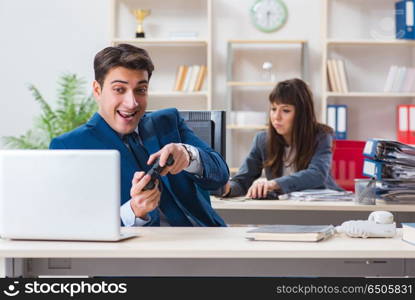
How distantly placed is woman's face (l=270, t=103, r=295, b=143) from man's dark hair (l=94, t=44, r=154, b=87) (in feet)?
4.97

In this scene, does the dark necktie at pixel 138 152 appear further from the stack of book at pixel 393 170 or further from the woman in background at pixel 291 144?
the woman in background at pixel 291 144

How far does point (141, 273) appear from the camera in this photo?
1971 millimetres

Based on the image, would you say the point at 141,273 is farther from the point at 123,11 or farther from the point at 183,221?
the point at 123,11

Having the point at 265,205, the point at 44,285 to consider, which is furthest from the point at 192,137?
the point at 44,285

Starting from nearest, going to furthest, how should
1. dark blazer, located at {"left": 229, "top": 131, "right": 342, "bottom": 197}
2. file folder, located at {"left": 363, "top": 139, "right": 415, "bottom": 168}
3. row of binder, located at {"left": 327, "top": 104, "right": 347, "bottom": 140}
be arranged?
→ file folder, located at {"left": 363, "top": 139, "right": 415, "bottom": 168}
dark blazer, located at {"left": 229, "top": 131, "right": 342, "bottom": 197}
row of binder, located at {"left": 327, "top": 104, "right": 347, "bottom": 140}

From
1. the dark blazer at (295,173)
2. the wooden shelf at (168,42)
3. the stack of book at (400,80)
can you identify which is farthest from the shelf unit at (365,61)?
the dark blazer at (295,173)

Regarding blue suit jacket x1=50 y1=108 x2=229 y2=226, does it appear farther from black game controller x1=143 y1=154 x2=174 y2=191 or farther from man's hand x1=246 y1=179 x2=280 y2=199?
man's hand x1=246 y1=179 x2=280 y2=199

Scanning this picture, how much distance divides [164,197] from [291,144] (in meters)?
A: 1.50

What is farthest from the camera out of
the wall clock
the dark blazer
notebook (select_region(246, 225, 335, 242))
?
the wall clock

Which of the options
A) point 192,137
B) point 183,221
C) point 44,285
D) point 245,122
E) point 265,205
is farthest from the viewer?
point 245,122


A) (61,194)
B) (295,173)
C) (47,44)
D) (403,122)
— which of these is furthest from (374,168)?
(47,44)

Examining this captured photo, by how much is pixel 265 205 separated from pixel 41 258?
1407 mm

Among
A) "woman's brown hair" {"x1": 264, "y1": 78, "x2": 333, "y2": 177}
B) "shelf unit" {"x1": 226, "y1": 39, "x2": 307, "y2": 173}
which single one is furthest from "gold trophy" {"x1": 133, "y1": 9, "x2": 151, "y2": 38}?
"woman's brown hair" {"x1": 264, "y1": 78, "x2": 333, "y2": 177}

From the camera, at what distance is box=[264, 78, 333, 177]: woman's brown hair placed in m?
3.82
